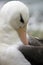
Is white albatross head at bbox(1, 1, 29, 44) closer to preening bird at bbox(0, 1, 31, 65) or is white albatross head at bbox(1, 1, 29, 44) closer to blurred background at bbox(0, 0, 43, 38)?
preening bird at bbox(0, 1, 31, 65)

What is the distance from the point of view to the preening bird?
1132mm

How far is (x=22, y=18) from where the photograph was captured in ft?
3.99

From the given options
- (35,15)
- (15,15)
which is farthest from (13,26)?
(35,15)

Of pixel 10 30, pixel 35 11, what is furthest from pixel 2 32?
pixel 35 11

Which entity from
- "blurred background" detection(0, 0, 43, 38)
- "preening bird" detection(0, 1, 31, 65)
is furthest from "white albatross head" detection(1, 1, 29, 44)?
"blurred background" detection(0, 0, 43, 38)

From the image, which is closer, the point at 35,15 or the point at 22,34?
the point at 22,34

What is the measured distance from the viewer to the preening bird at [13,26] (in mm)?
1132

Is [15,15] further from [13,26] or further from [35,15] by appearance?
[35,15]

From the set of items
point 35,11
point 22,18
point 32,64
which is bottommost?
point 35,11

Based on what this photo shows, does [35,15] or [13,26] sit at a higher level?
[13,26]

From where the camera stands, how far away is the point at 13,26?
1.21 m

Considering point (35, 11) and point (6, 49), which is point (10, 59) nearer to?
point (6, 49)

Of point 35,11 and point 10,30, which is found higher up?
point 10,30

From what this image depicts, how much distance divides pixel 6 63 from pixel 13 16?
19cm
